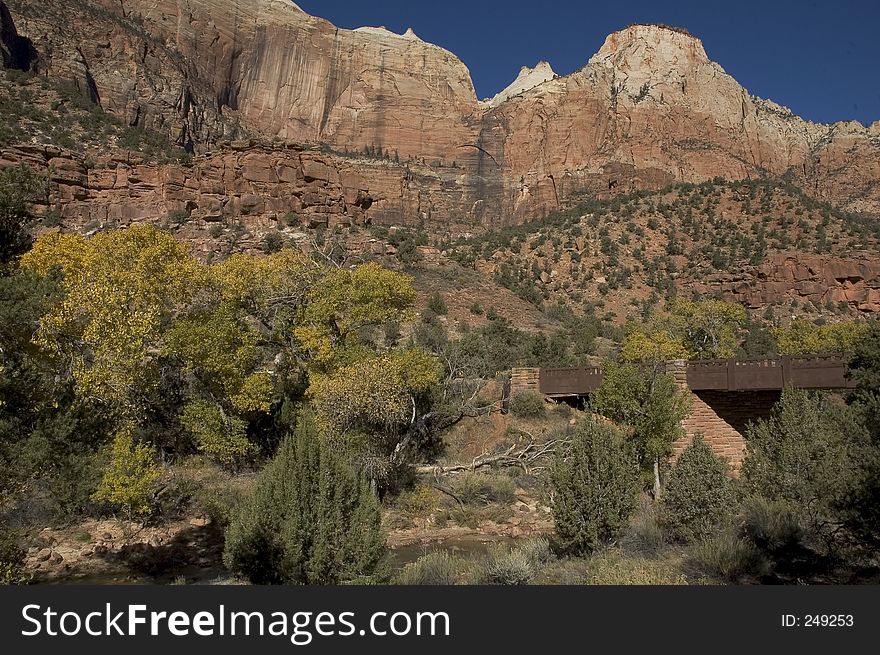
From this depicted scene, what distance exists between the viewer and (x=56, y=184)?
152 feet

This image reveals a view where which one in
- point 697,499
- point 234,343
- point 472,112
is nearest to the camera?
point 697,499

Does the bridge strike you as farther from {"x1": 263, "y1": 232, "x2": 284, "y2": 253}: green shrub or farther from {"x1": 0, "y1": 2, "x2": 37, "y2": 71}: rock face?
{"x1": 0, "y1": 2, "x2": 37, "y2": 71}: rock face

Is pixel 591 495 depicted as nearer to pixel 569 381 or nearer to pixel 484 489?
pixel 484 489

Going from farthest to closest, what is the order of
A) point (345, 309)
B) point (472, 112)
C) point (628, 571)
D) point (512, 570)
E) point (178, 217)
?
point (472, 112) → point (178, 217) → point (345, 309) → point (512, 570) → point (628, 571)

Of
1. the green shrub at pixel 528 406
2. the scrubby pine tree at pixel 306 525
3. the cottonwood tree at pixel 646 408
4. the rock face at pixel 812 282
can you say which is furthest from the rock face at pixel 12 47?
the rock face at pixel 812 282

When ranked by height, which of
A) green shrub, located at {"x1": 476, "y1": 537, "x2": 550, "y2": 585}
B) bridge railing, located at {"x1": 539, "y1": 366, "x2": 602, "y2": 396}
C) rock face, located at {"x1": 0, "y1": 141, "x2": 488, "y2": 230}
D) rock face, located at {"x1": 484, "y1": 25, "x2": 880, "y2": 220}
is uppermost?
rock face, located at {"x1": 484, "y1": 25, "x2": 880, "y2": 220}

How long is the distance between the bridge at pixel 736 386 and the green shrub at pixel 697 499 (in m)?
6.83

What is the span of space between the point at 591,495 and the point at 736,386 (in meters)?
10.6

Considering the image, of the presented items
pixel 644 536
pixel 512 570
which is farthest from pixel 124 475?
pixel 644 536

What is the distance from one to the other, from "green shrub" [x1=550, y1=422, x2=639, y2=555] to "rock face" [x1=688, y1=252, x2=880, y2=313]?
45781 mm

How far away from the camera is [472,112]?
10931cm

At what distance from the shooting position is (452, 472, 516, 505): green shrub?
718 inches

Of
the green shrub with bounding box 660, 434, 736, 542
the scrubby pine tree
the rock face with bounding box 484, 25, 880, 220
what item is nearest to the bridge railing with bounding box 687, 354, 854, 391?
the green shrub with bounding box 660, 434, 736, 542

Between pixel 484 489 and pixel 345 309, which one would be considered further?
pixel 345 309
